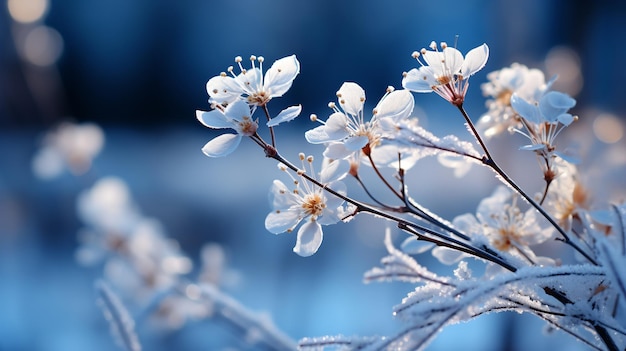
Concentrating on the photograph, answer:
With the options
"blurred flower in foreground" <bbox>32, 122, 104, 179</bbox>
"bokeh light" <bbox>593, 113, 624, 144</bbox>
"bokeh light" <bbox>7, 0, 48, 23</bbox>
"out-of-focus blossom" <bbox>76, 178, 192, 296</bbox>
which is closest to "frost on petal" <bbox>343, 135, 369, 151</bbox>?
"out-of-focus blossom" <bbox>76, 178, 192, 296</bbox>

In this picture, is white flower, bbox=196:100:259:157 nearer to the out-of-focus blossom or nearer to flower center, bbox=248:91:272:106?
flower center, bbox=248:91:272:106

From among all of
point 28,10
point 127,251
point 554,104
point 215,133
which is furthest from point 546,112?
point 215,133

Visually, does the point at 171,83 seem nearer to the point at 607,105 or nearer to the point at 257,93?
the point at 607,105

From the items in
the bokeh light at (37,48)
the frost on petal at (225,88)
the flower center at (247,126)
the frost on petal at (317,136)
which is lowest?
the frost on petal at (317,136)

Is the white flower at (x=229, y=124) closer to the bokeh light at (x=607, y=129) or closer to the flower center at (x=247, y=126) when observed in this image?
the flower center at (x=247, y=126)

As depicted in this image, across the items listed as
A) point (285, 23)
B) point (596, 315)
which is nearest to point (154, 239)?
point (596, 315)

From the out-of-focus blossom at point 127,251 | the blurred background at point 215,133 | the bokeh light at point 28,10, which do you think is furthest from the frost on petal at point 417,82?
the bokeh light at point 28,10
